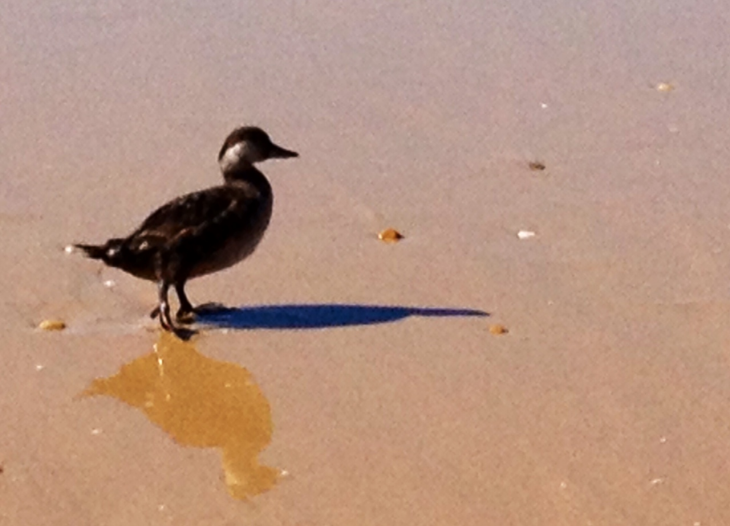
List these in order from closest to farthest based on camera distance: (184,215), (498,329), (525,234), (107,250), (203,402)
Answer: (203,402) → (498,329) → (107,250) → (184,215) → (525,234)

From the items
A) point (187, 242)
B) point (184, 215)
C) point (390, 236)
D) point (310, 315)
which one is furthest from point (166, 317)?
point (390, 236)

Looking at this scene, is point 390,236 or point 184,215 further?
point 390,236

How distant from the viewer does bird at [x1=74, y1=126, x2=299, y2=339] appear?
6180mm

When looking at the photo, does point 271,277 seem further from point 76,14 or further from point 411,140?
point 76,14

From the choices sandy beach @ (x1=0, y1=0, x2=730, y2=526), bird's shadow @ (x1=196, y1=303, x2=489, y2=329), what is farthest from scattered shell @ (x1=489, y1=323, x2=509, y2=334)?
bird's shadow @ (x1=196, y1=303, x2=489, y2=329)

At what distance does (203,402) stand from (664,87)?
11.7 feet

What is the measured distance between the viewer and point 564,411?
5.43 m

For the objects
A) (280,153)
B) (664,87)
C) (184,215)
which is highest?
(184,215)

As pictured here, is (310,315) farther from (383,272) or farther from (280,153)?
(280,153)

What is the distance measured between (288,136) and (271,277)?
1.49m

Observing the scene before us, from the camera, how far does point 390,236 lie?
6.85m

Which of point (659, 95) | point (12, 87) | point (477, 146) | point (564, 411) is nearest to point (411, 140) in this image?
point (477, 146)

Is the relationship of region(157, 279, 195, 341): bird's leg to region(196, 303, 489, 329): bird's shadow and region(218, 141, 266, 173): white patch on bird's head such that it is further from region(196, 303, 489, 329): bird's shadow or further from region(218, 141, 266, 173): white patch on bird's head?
region(218, 141, 266, 173): white patch on bird's head

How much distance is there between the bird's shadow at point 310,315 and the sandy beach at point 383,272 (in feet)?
0.05
